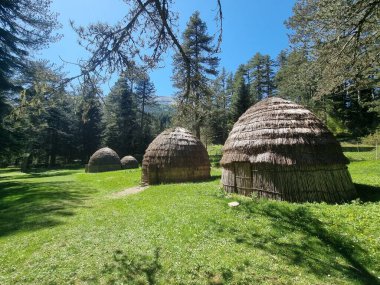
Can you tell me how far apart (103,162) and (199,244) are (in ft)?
104

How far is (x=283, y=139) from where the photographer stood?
500 inches

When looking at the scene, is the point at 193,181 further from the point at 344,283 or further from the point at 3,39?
the point at 3,39

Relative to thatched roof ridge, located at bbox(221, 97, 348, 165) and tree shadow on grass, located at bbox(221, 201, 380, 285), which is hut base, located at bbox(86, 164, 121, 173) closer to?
thatched roof ridge, located at bbox(221, 97, 348, 165)

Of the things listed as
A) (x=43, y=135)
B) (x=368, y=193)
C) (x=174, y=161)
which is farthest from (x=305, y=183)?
(x=43, y=135)

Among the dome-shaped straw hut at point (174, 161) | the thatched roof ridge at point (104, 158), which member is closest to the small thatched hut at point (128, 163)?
the thatched roof ridge at point (104, 158)

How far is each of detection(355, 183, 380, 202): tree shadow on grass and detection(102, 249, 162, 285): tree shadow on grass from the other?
32.3ft

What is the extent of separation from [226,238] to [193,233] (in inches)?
45.4

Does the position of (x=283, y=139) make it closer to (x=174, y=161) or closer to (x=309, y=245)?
(x=309, y=245)

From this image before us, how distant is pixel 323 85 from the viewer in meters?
13.3

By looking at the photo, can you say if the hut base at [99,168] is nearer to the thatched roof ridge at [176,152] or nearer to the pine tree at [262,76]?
the thatched roof ridge at [176,152]

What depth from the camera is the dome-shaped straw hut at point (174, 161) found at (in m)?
21.2

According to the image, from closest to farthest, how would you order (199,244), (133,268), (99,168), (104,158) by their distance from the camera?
(133,268) → (199,244) → (99,168) → (104,158)

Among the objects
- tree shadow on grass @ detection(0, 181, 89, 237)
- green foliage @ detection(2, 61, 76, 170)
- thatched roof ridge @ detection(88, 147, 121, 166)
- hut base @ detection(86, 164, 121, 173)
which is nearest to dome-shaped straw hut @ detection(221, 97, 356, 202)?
tree shadow on grass @ detection(0, 181, 89, 237)

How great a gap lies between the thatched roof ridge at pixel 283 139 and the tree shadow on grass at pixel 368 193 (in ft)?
5.93
